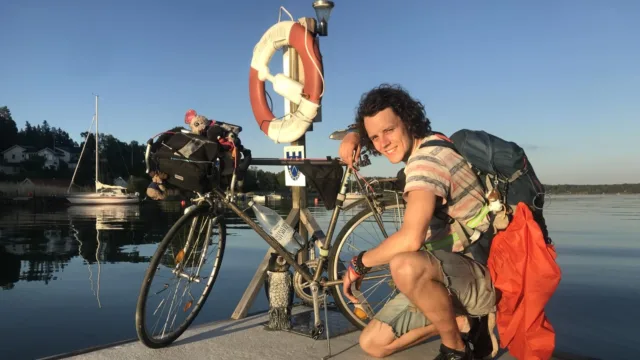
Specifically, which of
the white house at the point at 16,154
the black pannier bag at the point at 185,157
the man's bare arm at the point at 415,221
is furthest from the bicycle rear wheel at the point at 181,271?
the white house at the point at 16,154

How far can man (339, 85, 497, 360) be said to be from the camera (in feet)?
6.53

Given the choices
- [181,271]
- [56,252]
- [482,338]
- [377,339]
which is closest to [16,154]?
[56,252]

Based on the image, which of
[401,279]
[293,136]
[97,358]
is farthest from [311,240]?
[97,358]

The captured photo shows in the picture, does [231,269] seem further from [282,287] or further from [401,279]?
[401,279]

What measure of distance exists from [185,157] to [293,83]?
64.0 inches

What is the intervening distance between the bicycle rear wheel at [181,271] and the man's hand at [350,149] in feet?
2.83

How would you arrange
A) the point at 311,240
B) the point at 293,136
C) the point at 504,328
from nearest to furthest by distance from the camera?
the point at 504,328 → the point at 311,240 → the point at 293,136

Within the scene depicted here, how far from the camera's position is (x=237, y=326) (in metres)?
2.97

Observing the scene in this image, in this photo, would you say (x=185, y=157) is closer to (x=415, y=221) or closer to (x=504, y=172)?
(x=415, y=221)

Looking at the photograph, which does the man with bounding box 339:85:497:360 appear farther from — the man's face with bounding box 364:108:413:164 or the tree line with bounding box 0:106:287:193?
the tree line with bounding box 0:106:287:193

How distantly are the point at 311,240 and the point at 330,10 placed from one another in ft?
6.56

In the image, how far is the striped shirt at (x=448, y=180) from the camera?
78.0 inches

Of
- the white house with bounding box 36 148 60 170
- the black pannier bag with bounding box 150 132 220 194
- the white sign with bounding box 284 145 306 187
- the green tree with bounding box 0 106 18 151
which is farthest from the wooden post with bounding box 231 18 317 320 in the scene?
the green tree with bounding box 0 106 18 151

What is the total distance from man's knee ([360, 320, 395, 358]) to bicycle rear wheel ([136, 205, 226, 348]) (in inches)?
41.6
